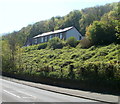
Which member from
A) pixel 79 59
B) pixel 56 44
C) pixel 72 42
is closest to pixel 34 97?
pixel 79 59

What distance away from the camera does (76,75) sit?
2461 centimetres

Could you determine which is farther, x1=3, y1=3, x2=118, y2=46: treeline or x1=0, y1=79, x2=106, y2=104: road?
x1=3, y1=3, x2=118, y2=46: treeline

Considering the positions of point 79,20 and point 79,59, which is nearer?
point 79,59

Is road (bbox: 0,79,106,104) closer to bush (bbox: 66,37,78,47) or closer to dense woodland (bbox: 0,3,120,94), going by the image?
dense woodland (bbox: 0,3,120,94)

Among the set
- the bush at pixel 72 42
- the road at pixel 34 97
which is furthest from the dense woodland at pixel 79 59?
the road at pixel 34 97

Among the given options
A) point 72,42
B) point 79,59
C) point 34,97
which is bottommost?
point 34,97

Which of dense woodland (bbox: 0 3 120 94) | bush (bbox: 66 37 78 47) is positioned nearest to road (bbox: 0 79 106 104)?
dense woodland (bbox: 0 3 120 94)

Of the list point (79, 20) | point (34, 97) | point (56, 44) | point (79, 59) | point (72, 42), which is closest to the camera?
point (34, 97)

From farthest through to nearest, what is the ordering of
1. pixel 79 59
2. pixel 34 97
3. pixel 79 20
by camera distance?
pixel 79 20, pixel 79 59, pixel 34 97

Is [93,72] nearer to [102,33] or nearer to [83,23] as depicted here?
[102,33]

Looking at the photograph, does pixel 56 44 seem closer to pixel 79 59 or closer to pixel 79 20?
pixel 79 59

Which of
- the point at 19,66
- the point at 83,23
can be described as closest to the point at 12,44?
the point at 19,66

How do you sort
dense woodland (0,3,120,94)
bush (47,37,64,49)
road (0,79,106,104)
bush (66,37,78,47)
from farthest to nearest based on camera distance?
1. bush (47,37,64,49)
2. bush (66,37,78,47)
3. dense woodland (0,3,120,94)
4. road (0,79,106,104)

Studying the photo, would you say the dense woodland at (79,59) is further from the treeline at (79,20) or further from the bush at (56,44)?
the treeline at (79,20)
